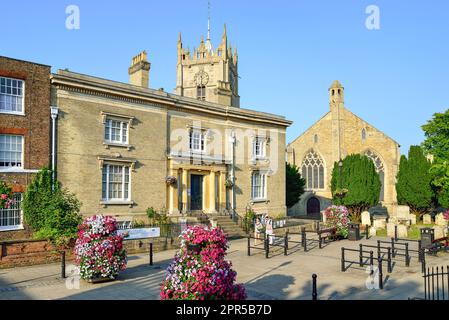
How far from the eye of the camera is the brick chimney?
2519 centimetres

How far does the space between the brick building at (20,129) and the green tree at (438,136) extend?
32207mm

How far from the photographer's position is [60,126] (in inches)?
762

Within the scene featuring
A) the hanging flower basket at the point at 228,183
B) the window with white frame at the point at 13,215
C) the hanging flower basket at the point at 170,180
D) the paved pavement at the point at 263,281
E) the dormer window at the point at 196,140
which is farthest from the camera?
A: the hanging flower basket at the point at 228,183

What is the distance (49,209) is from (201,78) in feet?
117

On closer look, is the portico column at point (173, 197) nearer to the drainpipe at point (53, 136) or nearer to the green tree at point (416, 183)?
the drainpipe at point (53, 136)

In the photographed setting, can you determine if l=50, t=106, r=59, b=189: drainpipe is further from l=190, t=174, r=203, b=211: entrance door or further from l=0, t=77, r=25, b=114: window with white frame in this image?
l=190, t=174, r=203, b=211: entrance door

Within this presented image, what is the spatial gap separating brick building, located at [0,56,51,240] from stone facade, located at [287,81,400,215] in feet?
113

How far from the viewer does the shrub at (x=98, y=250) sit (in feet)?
38.6

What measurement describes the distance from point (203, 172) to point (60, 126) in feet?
32.1

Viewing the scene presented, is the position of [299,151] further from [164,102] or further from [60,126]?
[60,126]

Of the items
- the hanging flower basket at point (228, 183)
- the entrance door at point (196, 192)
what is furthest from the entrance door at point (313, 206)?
the entrance door at point (196, 192)

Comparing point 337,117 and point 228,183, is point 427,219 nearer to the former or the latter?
point 337,117

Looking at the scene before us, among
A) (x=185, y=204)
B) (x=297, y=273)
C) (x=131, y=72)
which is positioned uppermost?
(x=131, y=72)

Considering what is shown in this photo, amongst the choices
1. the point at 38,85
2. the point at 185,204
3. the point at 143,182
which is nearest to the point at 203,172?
the point at 185,204
